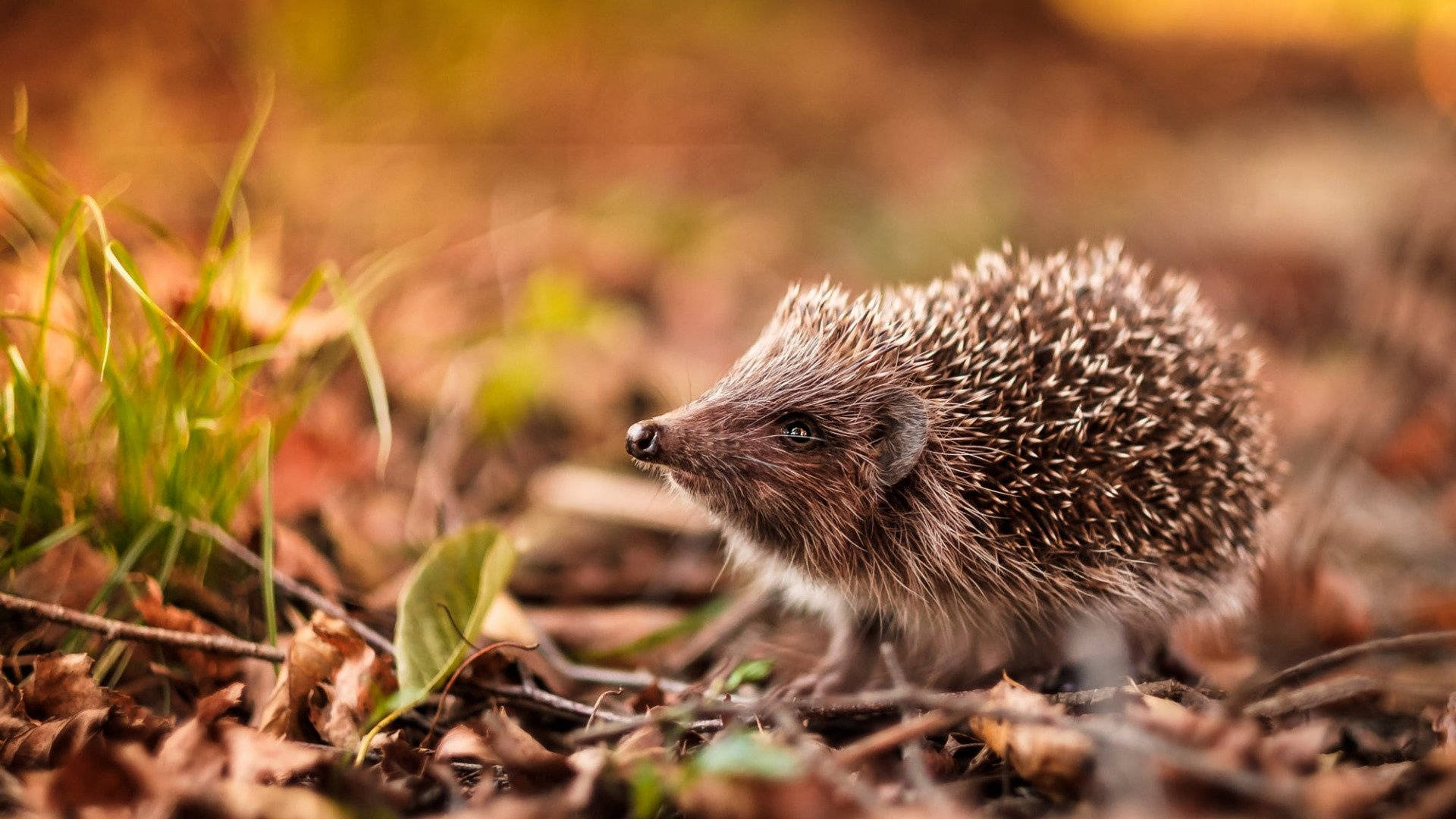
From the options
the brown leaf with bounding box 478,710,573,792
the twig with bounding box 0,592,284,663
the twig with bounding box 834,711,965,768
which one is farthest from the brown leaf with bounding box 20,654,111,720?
the twig with bounding box 834,711,965,768

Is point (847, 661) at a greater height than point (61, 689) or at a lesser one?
greater

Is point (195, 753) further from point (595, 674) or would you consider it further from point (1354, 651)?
point (1354, 651)

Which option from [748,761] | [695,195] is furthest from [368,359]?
[695,195]

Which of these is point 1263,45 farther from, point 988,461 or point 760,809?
point 760,809

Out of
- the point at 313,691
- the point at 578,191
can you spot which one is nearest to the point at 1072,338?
the point at 313,691

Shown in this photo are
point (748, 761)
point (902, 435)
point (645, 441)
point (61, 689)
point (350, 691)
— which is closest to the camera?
point (748, 761)

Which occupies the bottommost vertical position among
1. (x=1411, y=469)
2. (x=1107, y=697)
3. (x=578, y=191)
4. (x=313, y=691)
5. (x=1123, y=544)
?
(x=313, y=691)

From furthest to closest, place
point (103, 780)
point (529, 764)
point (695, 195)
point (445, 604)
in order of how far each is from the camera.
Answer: point (695, 195), point (445, 604), point (529, 764), point (103, 780)
